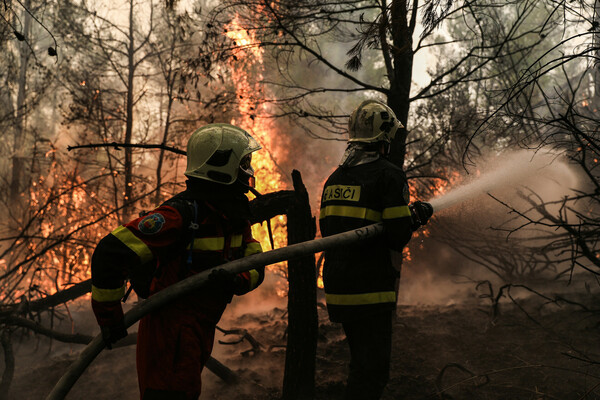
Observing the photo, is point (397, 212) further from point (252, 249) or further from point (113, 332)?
point (113, 332)

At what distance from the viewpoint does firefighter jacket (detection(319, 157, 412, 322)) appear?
2.72 meters

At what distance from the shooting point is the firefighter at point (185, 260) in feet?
6.53

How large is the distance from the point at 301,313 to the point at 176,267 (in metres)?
1.83

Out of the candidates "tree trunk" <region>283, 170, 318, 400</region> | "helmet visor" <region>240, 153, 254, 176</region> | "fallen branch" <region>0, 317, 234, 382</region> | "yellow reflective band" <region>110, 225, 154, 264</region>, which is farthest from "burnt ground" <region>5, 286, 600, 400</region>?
"yellow reflective band" <region>110, 225, 154, 264</region>

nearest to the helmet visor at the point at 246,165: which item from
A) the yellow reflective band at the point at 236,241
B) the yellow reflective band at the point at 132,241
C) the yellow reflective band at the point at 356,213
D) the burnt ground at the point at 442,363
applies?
the yellow reflective band at the point at 236,241

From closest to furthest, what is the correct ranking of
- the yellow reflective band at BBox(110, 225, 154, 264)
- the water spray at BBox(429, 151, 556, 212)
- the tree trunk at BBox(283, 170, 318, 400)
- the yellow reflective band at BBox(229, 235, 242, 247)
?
the yellow reflective band at BBox(110, 225, 154, 264)
the yellow reflective band at BBox(229, 235, 242, 247)
the water spray at BBox(429, 151, 556, 212)
the tree trunk at BBox(283, 170, 318, 400)

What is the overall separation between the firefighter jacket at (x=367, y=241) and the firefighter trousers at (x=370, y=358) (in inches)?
4.0

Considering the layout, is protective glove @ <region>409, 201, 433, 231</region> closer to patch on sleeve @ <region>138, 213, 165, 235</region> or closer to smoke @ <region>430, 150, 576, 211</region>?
smoke @ <region>430, 150, 576, 211</region>

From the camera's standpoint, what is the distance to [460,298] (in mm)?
9148

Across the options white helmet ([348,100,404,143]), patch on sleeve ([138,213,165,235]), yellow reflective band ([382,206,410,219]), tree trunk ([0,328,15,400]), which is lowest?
tree trunk ([0,328,15,400])

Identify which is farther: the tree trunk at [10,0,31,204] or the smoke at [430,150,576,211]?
the tree trunk at [10,0,31,204]

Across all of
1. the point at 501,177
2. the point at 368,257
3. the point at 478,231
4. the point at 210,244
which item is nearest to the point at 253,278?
the point at 210,244

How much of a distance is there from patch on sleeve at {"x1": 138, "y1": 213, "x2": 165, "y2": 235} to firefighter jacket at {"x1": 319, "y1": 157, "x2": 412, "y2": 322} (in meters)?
→ 1.24

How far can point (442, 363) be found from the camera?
4387 millimetres
